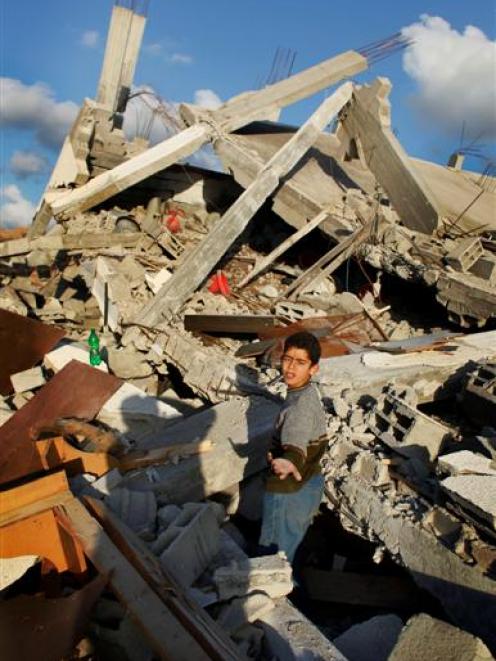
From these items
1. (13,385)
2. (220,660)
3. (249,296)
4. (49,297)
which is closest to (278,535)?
(220,660)

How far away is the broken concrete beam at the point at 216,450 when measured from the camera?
3551 millimetres

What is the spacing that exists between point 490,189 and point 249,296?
328 inches

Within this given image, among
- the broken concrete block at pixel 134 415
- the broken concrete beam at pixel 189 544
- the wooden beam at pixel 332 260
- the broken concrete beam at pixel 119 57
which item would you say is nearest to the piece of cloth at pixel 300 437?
the broken concrete beam at pixel 189 544

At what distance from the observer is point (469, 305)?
6680 mm

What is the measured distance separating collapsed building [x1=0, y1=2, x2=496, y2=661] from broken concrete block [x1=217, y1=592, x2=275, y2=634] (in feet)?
0.03

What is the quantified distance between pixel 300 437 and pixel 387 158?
698 centimetres

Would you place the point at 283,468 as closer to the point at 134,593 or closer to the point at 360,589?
the point at 134,593

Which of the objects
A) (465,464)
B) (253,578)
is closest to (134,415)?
(253,578)

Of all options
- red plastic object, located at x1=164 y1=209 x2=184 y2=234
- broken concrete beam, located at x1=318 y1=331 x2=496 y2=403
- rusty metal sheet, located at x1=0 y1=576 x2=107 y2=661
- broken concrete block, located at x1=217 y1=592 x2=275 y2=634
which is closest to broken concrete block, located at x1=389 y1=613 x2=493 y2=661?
broken concrete block, located at x1=217 y1=592 x2=275 y2=634

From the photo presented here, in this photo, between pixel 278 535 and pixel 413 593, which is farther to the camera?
pixel 413 593

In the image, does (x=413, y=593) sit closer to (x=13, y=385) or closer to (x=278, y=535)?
(x=278, y=535)

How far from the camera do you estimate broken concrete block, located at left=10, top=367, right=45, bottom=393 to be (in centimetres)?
626

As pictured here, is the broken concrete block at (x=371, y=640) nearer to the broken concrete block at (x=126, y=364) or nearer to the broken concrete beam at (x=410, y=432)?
the broken concrete beam at (x=410, y=432)

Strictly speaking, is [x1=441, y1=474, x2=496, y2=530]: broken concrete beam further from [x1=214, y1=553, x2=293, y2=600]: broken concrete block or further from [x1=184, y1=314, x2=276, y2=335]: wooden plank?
[x1=184, y1=314, x2=276, y2=335]: wooden plank
